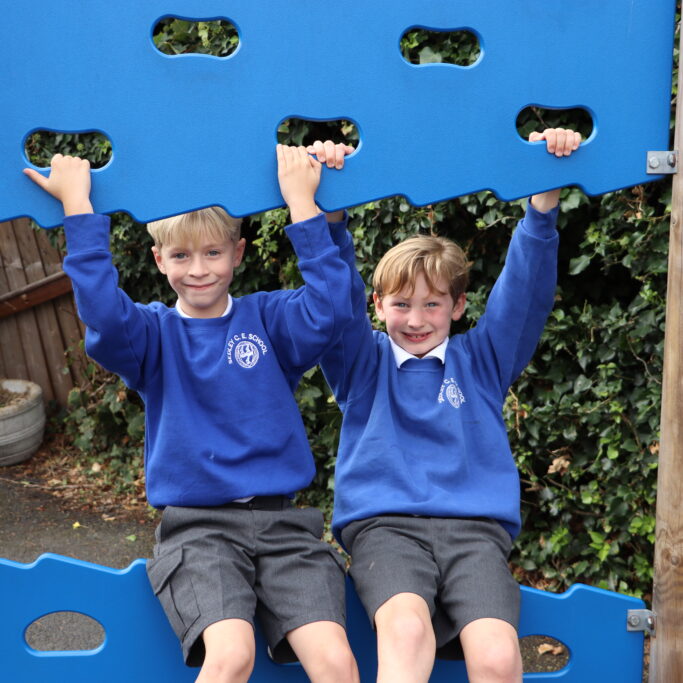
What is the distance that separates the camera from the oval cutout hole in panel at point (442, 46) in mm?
3199

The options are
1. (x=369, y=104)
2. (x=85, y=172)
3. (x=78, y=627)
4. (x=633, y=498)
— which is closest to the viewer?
(x=85, y=172)

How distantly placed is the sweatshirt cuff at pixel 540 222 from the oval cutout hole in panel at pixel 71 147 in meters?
2.75

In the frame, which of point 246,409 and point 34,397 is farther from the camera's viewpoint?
point 34,397

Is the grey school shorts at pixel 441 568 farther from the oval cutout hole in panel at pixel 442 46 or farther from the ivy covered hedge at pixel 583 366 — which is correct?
the oval cutout hole in panel at pixel 442 46

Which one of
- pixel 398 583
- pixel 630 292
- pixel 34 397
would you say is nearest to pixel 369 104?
pixel 398 583

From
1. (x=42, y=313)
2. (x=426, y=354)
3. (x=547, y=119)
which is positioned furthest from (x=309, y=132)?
(x=42, y=313)

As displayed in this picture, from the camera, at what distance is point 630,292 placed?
3.23 metres

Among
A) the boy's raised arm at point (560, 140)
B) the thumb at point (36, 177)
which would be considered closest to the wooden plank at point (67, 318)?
the thumb at point (36, 177)

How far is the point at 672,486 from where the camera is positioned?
7.47 feet

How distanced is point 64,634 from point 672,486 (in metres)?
2.33

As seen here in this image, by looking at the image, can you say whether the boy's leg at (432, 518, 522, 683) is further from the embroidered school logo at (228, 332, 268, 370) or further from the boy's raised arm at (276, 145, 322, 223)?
the boy's raised arm at (276, 145, 322, 223)

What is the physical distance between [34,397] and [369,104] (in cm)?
394

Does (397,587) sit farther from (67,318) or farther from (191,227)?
(67,318)

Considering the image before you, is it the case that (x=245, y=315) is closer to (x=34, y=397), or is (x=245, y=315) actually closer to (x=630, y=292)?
(x=630, y=292)
